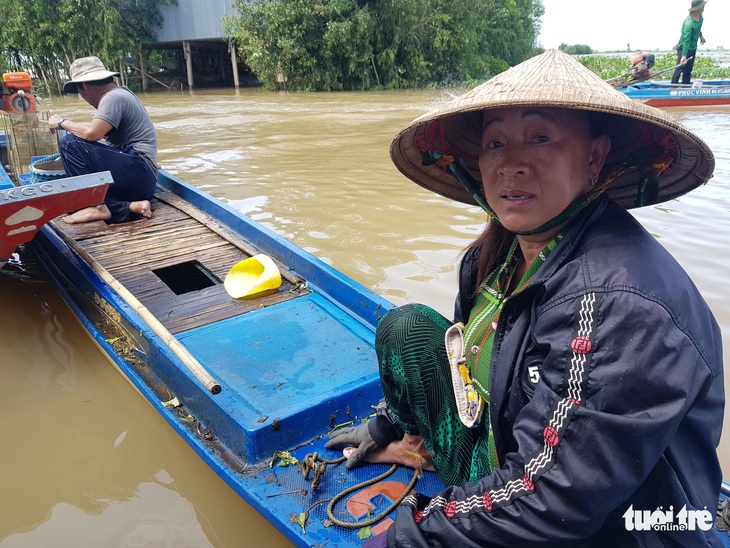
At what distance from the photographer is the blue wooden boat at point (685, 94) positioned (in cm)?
1064

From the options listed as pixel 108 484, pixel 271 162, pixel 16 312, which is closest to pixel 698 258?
pixel 108 484

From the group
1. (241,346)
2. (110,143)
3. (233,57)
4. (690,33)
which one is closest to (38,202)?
(110,143)

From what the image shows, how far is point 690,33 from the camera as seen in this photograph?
414 inches

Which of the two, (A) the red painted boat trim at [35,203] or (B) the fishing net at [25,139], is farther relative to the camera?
(B) the fishing net at [25,139]

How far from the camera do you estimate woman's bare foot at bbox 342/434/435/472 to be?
1.86 meters

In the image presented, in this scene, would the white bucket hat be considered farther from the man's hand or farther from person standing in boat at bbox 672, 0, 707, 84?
person standing in boat at bbox 672, 0, 707, 84

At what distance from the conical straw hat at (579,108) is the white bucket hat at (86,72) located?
10.4 ft

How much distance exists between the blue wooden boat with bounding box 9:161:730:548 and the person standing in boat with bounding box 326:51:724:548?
57 centimetres

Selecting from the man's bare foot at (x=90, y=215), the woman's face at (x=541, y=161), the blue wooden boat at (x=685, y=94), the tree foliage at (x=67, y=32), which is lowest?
the man's bare foot at (x=90, y=215)

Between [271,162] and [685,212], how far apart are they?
4993mm

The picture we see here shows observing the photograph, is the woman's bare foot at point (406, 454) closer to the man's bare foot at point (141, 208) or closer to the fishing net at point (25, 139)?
the man's bare foot at point (141, 208)

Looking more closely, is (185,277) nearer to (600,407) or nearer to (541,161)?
(541,161)

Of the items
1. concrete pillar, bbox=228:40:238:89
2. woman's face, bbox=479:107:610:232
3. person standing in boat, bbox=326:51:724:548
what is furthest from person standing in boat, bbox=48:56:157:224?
concrete pillar, bbox=228:40:238:89

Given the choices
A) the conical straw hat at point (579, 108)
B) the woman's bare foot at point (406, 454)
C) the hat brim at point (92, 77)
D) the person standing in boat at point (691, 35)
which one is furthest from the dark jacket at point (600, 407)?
the person standing in boat at point (691, 35)
